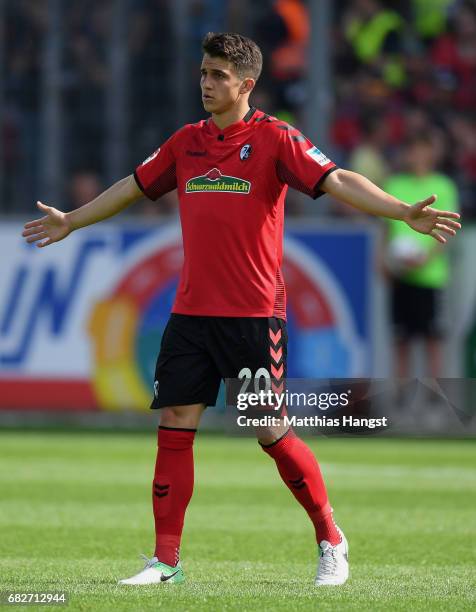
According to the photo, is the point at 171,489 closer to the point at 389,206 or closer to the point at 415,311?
the point at 389,206

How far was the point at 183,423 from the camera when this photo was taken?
616cm

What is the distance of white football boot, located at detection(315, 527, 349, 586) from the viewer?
6145 millimetres

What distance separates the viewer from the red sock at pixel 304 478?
6.17m

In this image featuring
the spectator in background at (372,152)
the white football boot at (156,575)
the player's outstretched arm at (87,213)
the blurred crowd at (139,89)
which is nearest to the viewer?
the white football boot at (156,575)

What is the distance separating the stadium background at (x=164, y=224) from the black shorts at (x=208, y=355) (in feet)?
12.3

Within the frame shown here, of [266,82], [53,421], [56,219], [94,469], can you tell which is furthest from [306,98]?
[56,219]

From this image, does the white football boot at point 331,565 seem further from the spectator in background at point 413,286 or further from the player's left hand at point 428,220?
the spectator in background at point 413,286

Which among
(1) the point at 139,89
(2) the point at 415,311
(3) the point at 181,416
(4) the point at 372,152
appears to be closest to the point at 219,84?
(3) the point at 181,416

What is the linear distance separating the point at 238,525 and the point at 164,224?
6.11 meters

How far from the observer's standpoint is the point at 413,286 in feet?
46.3

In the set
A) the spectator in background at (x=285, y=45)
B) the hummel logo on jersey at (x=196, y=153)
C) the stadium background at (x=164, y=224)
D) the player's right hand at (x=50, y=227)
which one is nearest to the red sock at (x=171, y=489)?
the player's right hand at (x=50, y=227)

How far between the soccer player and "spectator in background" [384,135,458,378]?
7.84m

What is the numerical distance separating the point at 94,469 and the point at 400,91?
7.78 metres

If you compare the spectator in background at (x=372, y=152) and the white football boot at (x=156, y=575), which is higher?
the spectator in background at (x=372, y=152)
